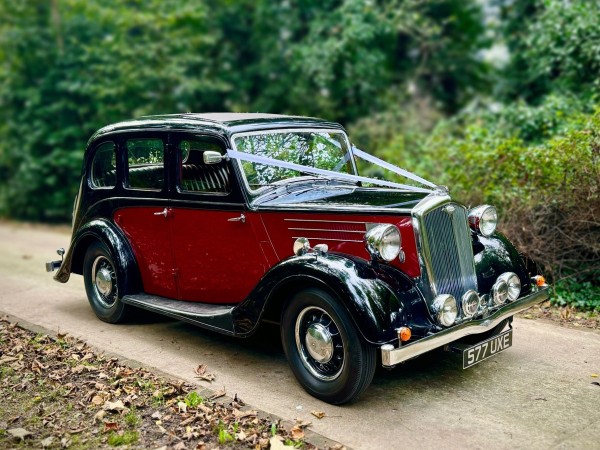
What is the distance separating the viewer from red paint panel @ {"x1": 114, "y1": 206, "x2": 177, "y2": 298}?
5.65 meters

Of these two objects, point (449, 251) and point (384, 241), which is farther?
point (449, 251)

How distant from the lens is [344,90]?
14.6 metres

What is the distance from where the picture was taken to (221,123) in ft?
17.1

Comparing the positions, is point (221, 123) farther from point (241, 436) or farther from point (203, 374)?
point (241, 436)

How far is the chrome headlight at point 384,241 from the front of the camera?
13.8 ft

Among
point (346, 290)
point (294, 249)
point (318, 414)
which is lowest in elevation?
point (318, 414)

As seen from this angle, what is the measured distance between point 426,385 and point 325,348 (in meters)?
0.97

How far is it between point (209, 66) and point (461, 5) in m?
7.16

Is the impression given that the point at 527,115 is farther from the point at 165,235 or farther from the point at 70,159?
the point at 70,159

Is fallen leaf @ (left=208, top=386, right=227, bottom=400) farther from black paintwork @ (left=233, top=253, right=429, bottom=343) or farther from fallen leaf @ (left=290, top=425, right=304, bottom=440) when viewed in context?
fallen leaf @ (left=290, top=425, right=304, bottom=440)

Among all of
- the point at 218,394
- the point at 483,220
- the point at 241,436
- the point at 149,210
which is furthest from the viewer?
the point at 149,210

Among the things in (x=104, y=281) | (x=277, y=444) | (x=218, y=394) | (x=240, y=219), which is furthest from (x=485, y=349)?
(x=104, y=281)

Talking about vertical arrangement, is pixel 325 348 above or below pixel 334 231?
below

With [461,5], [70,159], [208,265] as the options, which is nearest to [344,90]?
[461,5]
